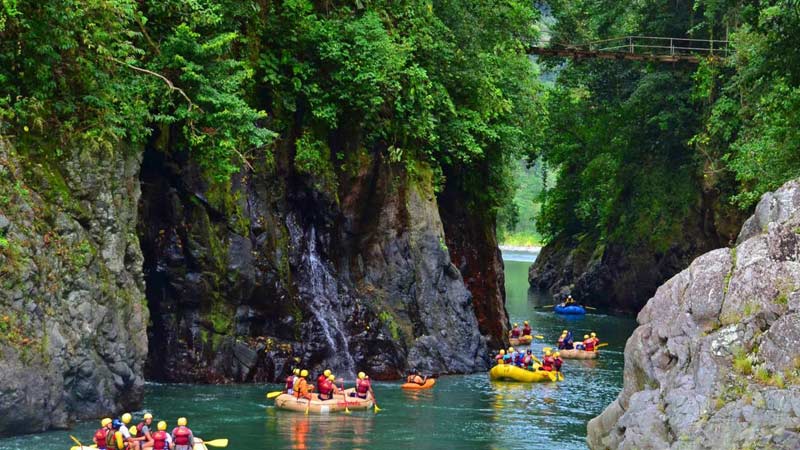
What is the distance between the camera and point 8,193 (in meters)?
24.8

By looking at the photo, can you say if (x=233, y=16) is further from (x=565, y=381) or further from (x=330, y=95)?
(x=565, y=381)

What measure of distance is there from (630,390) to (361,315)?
11.8 m

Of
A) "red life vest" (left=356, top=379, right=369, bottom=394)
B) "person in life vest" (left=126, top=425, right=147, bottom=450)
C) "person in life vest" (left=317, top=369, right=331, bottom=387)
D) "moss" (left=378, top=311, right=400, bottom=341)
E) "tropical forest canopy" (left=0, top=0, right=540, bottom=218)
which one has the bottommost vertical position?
"person in life vest" (left=126, top=425, right=147, bottom=450)

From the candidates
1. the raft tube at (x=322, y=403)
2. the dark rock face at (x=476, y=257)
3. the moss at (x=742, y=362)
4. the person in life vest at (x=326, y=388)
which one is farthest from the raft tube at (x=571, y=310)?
the moss at (x=742, y=362)

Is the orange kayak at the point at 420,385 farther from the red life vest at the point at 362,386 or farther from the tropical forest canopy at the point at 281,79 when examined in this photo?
the tropical forest canopy at the point at 281,79

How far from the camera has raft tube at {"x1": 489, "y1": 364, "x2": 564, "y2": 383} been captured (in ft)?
119

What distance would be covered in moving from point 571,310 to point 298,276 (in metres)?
27.3

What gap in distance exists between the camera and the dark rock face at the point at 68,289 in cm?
2394

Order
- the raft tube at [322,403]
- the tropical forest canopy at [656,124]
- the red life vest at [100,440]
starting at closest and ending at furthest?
the red life vest at [100,440] → the raft tube at [322,403] → the tropical forest canopy at [656,124]

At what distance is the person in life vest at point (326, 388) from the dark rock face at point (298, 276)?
2605 millimetres

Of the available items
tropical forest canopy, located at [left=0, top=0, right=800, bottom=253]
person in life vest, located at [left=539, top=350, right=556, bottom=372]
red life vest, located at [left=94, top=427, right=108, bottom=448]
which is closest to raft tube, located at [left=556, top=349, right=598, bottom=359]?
person in life vest, located at [left=539, top=350, right=556, bottom=372]

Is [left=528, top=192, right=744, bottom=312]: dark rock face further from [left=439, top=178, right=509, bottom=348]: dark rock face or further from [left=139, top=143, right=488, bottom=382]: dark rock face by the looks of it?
[left=139, top=143, right=488, bottom=382]: dark rock face

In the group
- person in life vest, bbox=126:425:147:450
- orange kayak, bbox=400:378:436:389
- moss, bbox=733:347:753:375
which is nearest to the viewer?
moss, bbox=733:347:753:375

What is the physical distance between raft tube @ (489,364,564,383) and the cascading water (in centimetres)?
451
